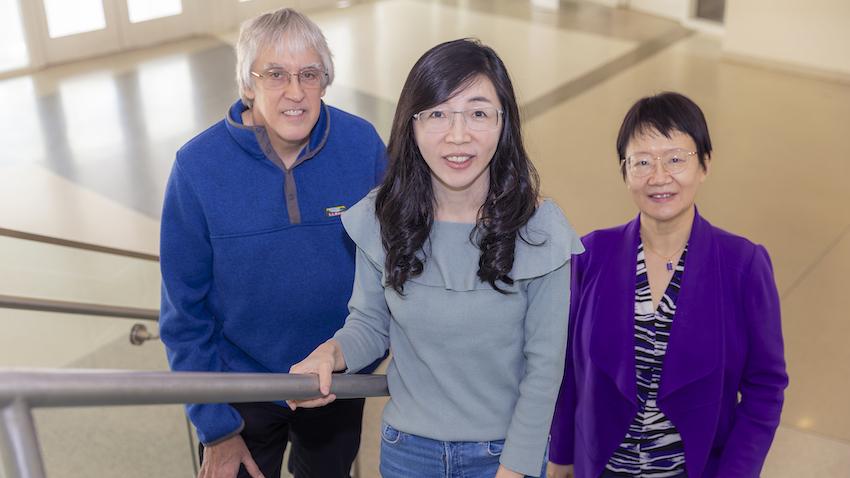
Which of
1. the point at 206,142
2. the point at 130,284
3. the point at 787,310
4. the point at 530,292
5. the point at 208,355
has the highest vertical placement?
the point at 206,142

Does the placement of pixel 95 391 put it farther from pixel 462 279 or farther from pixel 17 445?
pixel 462 279

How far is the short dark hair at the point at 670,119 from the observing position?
238 centimetres

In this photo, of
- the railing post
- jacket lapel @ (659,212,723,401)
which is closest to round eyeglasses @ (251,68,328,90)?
jacket lapel @ (659,212,723,401)

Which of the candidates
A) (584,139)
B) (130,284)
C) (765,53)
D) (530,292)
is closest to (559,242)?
(530,292)

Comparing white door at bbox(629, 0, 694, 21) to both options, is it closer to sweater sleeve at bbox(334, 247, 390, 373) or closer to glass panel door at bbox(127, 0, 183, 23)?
glass panel door at bbox(127, 0, 183, 23)

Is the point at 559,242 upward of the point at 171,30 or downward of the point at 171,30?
upward

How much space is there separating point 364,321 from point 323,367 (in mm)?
240

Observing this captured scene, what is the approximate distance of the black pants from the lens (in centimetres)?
266

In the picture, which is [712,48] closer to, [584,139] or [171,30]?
[584,139]

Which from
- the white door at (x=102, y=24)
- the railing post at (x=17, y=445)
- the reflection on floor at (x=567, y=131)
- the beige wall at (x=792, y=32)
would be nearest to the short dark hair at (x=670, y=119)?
the railing post at (x=17, y=445)

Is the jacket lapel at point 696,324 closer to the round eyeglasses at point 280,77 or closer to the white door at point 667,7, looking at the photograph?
the round eyeglasses at point 280,77

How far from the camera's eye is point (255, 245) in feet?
7.97

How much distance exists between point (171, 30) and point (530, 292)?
32.6 ft

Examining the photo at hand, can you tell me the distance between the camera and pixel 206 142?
243cm
